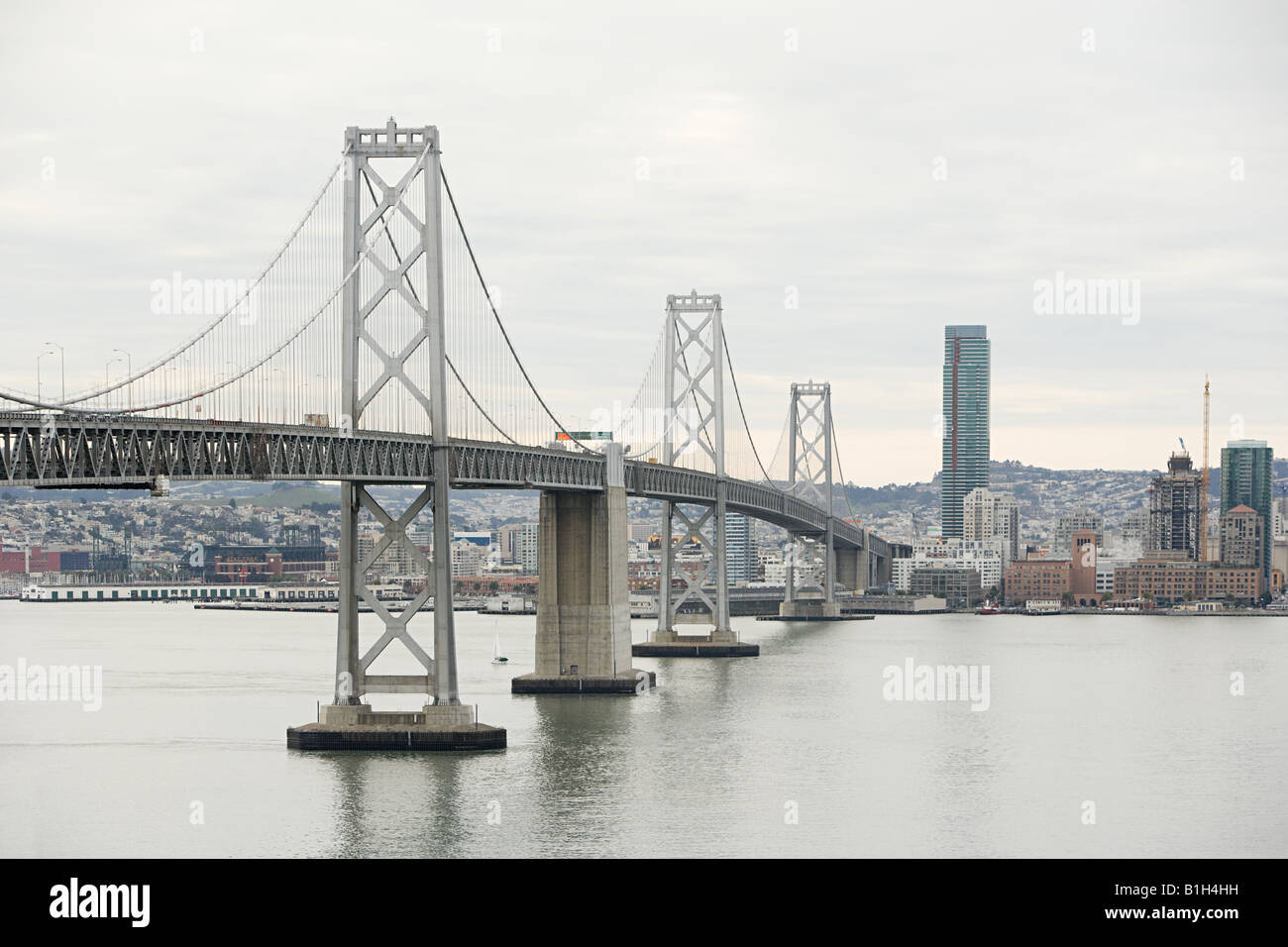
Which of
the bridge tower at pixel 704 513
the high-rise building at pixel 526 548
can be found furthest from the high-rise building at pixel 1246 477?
the bridge tower at pixel 704 513

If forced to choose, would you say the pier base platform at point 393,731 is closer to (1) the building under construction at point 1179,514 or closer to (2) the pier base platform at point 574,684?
(2) the pier base platform at point 574,684

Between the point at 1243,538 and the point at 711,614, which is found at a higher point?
the point at 1243,538

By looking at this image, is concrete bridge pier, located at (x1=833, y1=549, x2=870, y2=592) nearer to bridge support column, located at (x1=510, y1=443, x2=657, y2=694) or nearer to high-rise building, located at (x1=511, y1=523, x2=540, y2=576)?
high-rise building, located at (x1=511, y1=523, x2=540, y2=576)

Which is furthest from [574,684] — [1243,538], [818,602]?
[1243,538]

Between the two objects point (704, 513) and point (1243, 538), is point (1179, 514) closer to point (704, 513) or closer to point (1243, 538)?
point (1243, 538)

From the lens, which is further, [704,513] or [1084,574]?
[1084,574]

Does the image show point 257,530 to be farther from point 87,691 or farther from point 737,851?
point 737,851
